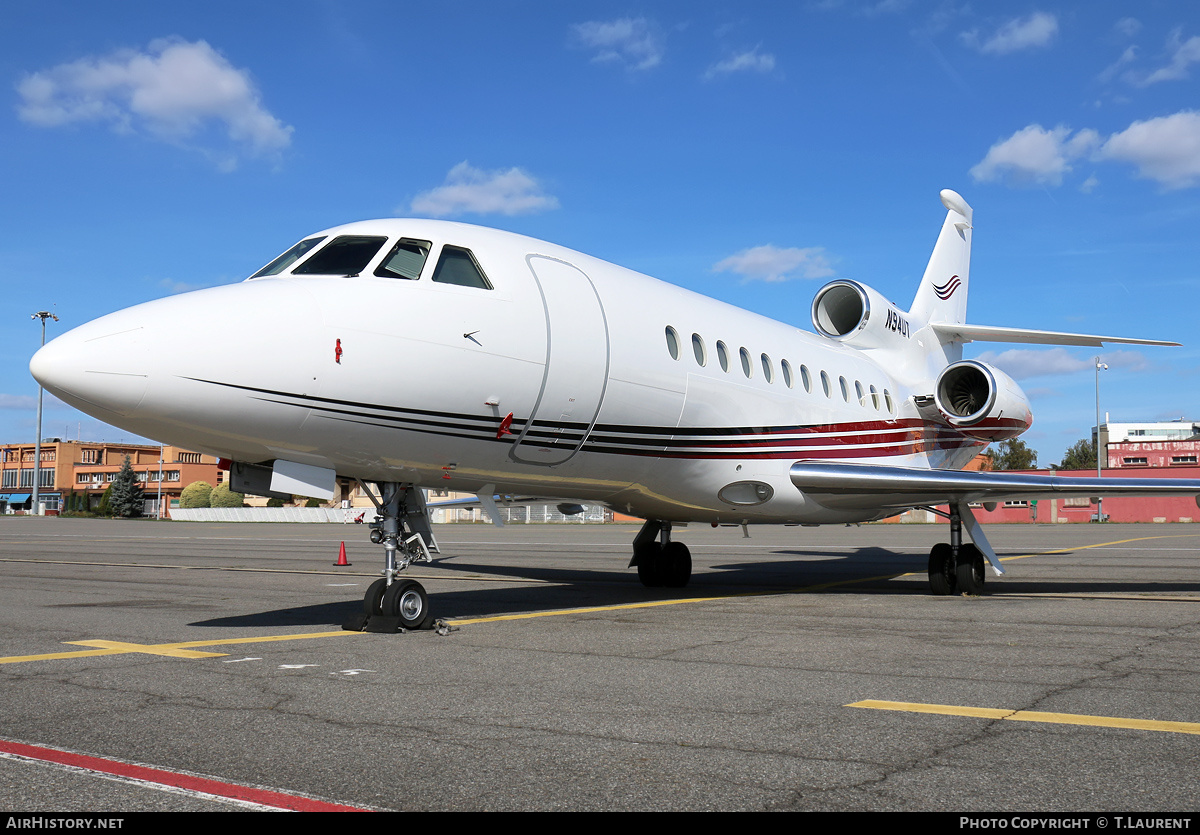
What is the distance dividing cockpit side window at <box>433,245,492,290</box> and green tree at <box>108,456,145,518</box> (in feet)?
308

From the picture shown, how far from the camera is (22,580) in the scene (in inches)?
617

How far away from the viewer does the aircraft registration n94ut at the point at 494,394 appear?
717 cm

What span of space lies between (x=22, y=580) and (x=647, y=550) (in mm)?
9990

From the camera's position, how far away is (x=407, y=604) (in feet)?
28.6

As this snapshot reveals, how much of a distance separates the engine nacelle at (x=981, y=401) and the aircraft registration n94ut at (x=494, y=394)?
2481mm

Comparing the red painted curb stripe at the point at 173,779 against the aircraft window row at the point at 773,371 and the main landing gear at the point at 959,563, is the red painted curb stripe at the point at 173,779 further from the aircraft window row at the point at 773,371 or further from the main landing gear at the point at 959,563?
the main landing gear at the point at 959,563

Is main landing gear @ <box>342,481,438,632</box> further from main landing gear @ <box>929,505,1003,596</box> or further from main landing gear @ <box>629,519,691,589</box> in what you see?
main landing gear @ <box>929,505,1003,596</box>

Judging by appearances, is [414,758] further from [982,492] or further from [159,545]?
[159,545]

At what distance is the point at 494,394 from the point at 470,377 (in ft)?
0.99

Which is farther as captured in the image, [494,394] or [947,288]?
[947,288]

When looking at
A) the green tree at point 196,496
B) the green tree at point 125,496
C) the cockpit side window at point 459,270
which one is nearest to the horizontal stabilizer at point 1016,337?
the cockpit side window at point 459,270

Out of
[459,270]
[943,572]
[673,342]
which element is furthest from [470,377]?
[943,572]

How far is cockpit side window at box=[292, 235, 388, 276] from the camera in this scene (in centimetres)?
809

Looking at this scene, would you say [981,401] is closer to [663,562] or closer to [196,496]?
[663,562]
